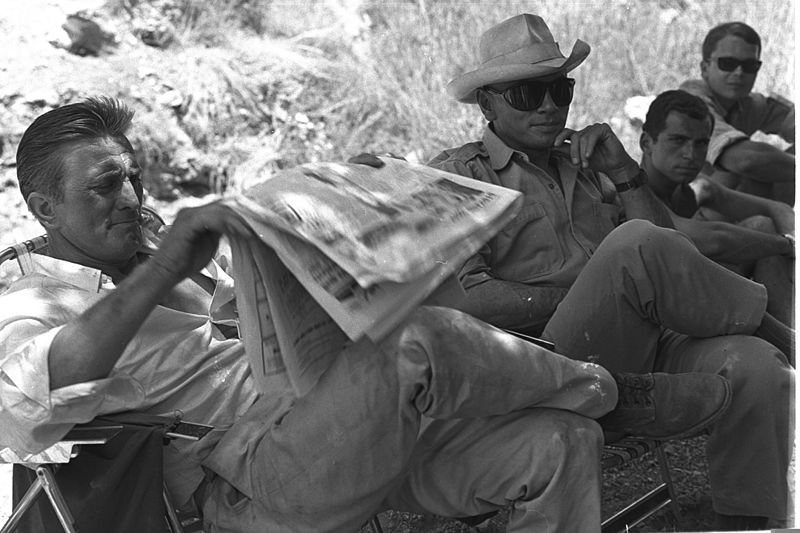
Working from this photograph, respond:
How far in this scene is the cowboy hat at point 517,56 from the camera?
3863 millimetres

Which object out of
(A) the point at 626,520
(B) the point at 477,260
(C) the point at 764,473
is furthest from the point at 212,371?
(C) the point at 764,473

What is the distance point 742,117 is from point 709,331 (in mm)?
3298

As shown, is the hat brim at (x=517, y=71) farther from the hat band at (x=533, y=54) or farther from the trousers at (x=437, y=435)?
the trousers at (x=437, y=435)

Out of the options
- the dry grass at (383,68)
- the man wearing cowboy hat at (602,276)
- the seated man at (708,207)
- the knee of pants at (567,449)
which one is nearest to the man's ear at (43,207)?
the man wearing cowboy hat at (602,276)

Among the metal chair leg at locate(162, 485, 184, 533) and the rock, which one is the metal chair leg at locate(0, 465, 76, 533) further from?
the rock

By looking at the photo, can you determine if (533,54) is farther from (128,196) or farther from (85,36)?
(85,36)

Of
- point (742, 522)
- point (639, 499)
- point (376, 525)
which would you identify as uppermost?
point (742, 522)

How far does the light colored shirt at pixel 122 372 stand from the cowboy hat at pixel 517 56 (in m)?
1.31

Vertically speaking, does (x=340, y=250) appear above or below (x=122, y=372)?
above

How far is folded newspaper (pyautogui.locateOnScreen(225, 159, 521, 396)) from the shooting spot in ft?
6.92

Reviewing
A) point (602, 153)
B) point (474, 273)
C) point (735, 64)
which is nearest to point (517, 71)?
point (602, 153)

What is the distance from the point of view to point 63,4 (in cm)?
954

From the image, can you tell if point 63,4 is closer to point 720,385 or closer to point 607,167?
point 607,167

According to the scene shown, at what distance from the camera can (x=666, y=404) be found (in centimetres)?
283
